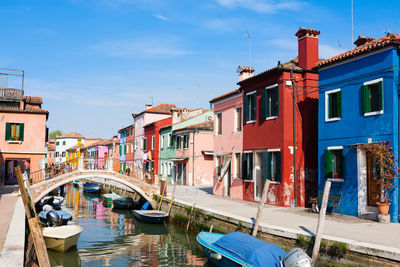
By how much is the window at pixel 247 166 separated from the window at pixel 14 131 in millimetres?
17086

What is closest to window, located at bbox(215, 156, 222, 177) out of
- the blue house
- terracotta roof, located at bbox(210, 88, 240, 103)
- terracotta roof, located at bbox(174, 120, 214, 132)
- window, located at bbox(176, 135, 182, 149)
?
terracotta roof, located at bbox(210, 88, 240, 103)

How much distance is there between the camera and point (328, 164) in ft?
49.4

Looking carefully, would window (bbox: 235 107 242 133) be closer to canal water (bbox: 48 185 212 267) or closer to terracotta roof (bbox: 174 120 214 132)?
canal water (bbox: 48 185 212 267)

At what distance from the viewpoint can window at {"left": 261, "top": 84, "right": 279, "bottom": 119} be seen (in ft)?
58.3

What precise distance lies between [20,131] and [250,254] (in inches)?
926

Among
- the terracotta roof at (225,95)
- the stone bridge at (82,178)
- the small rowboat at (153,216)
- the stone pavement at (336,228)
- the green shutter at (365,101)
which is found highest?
the terracotta roof at (225,95)

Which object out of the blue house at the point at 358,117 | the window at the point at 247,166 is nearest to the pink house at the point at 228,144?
the window at the point at 247,166

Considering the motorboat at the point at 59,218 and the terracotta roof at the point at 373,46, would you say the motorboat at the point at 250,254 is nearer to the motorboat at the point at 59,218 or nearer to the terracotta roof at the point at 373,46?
the terracotta roof at the point at 373,46

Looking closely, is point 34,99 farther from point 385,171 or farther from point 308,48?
point 385,171

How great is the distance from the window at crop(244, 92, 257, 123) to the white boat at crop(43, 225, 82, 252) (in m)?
10.0

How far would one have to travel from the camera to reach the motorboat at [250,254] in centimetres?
840

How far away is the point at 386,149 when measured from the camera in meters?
12.5

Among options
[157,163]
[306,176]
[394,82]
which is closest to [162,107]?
[157,163]

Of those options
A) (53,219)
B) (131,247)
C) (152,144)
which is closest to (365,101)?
(131,247)
